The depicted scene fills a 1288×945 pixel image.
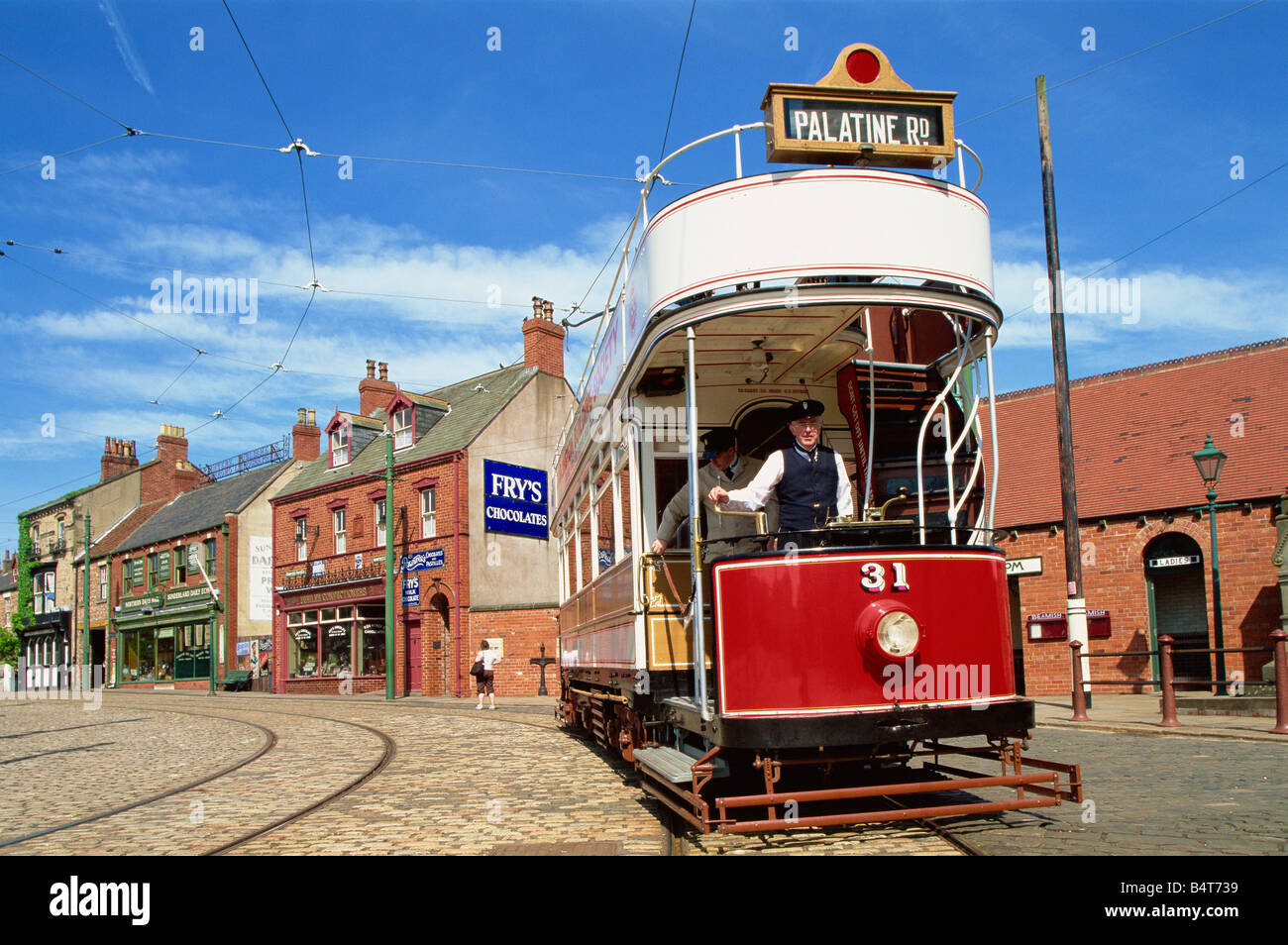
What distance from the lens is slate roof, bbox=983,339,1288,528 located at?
1861 cm

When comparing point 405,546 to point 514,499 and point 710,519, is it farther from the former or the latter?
point 710,519

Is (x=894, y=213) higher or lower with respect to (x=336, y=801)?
higher

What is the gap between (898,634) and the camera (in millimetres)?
5254

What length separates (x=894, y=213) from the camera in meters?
5.73

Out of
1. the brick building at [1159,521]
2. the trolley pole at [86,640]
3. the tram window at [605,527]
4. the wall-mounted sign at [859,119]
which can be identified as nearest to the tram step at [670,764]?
the tram window at [605,527]

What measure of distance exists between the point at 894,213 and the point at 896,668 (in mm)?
2497

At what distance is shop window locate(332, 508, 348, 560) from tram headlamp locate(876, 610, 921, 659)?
91.3ft

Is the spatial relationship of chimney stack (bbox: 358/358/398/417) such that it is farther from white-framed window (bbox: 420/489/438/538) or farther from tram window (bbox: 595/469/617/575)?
tram window (bbox: 595/469/617/575)

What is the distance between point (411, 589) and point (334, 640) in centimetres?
465

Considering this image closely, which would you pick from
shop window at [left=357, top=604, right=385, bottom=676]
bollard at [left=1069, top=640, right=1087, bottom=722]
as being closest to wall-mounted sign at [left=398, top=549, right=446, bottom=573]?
shop window at [left=357, top=604, right=385, bottom=676]

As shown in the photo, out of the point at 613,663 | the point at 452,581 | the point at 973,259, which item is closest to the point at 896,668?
the point at 973,259
